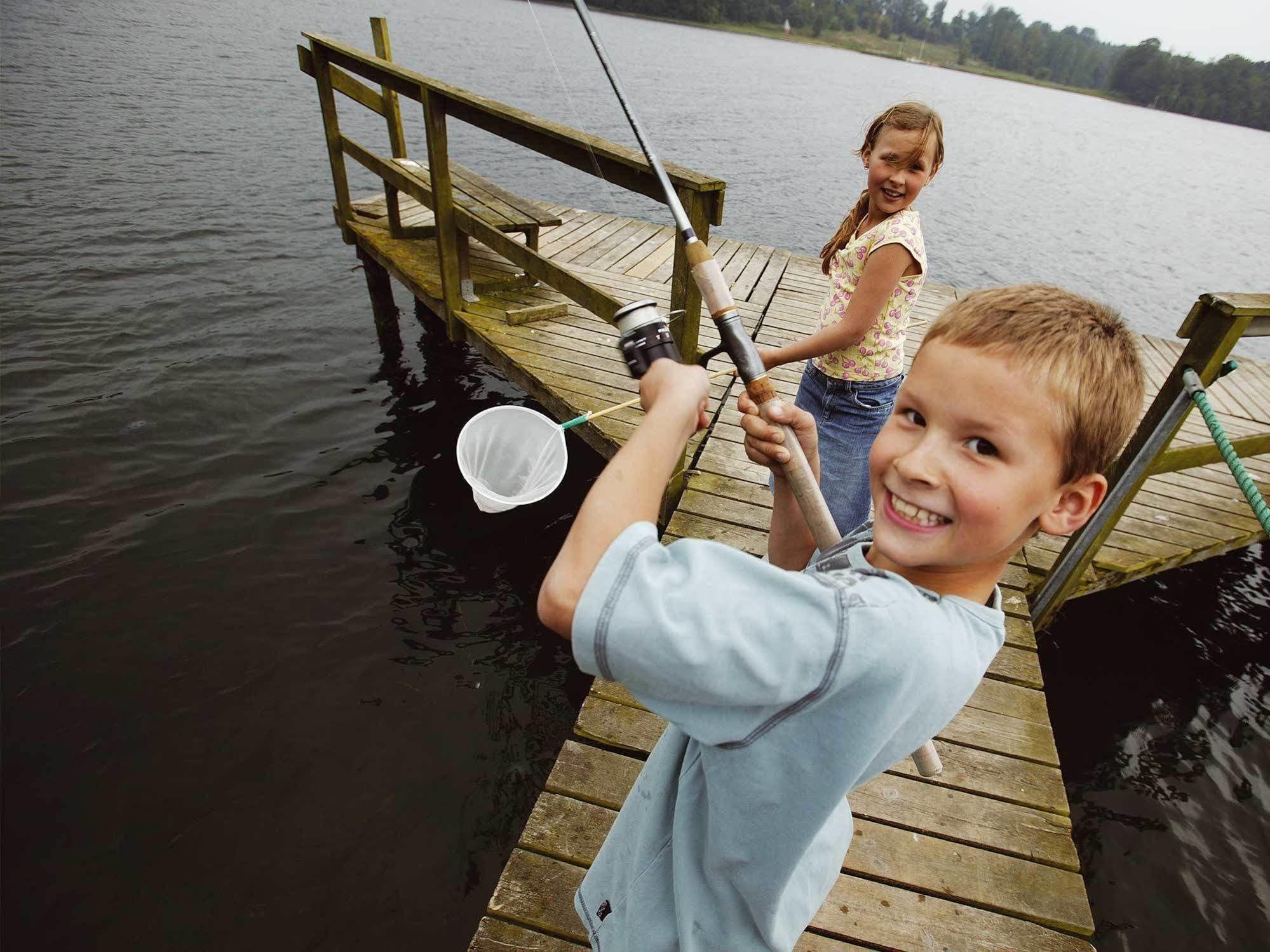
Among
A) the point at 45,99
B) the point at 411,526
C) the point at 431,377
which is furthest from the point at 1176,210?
the point at 45,99

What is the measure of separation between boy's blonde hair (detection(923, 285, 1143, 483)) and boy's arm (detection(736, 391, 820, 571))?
1.60 feet

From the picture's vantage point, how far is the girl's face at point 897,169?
2.64 metres

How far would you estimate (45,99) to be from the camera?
1387 centimetres

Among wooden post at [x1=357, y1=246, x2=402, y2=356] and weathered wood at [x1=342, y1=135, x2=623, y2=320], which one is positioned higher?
weathered wood at [x1=342, y1=135, x2=623, y2=320]

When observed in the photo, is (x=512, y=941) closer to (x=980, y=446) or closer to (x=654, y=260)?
(x=980, y=446)

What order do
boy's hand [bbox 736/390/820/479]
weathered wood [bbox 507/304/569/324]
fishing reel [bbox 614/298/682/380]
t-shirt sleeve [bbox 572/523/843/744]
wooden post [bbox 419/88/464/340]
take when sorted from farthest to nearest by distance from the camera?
weathered wood [bbox 507/304/569/324] → wooden post [bbox 419/88/464/340] → boy's hand [bbox 736/390/820/479] → fishing reel [bbox 614/298/682/380] → t-shirt sleeve [bbox 572/523/843/744]

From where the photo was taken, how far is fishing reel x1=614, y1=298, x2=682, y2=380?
4.38 feet

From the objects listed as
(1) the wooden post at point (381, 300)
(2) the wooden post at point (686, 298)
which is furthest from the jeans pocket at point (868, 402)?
(1) the wooden post at point (381, 300)

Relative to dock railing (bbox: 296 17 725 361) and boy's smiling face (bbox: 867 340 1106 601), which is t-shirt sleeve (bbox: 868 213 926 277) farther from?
boy's smiling face (bbox: 867 340 1106 601)

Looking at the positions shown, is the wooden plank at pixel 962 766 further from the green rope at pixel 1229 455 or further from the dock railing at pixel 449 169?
the dock railing at pixel 449 169

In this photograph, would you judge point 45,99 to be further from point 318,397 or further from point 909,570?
point 909,570

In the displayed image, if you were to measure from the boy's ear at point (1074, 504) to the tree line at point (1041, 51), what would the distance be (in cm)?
6720

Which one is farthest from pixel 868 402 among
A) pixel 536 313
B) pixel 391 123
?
pixel 391 123

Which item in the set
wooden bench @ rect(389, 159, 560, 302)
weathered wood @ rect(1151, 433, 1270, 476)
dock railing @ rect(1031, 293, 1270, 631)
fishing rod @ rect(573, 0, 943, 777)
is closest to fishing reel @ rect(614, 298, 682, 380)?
fishing rod @ rect(573, 0, 943, 777)
